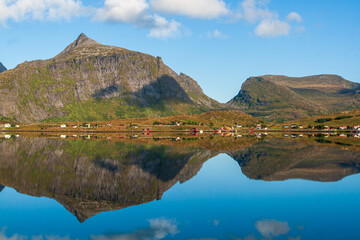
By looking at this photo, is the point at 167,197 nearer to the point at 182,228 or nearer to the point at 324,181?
the point at 182,228

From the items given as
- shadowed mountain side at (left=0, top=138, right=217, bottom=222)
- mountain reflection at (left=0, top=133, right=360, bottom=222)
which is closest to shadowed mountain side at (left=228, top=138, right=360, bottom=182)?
mountain reflection at (left=0, top=133, right=360, bottom=222)

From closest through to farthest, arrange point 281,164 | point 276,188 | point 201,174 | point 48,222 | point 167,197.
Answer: point 48,222 → point 167,197 → point 276,188 → point 201,174 → point 281,164

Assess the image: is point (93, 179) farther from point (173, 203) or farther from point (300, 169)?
point (300, 169)

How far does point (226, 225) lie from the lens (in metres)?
24.5

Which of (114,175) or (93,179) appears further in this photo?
(114,175)

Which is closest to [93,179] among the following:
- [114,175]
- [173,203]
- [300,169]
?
[114,175]

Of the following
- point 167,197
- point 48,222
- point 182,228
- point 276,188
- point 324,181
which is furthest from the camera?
point 324,181

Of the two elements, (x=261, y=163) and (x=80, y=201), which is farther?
(x=261, y=163)

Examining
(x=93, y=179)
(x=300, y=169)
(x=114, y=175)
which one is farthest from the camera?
(x=300, y=169)

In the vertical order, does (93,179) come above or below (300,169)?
below

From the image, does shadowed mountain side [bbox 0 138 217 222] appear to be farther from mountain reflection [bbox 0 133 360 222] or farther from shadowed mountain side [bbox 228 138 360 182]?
shadowed mountain side [bbox 228 138 360 182]

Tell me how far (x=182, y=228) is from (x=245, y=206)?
809 cm

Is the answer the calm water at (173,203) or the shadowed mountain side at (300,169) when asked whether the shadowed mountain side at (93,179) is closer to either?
the calm water at (173,203)

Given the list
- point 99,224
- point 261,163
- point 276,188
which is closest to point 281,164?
point 261,163
